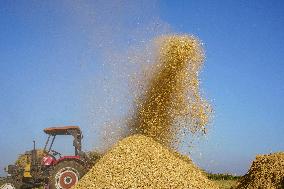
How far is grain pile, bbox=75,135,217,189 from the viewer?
378 inches

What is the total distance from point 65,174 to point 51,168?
951 millimetres

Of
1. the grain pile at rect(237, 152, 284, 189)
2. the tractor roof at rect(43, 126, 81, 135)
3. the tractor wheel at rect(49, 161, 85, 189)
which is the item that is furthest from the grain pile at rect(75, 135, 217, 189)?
the tractor roof at rect(43, 126, 81, 135)

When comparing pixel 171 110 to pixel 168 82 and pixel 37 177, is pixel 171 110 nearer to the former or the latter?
pixel 168 82

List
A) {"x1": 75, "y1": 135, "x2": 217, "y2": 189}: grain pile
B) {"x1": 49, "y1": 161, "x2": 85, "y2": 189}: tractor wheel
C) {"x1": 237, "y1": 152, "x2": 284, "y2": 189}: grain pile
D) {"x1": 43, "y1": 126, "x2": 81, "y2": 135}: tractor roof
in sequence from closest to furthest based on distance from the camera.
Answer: {"x1": 237, "y1": 152, "x2": 284, "y2": 189}: grain pile, {"x1": 75, "y1": 135, "x2": 217, "y2": 189}: grain pile, {"x1": 49, "y1": 161, "x2": 85, "y2": 189}: tractor wheel, {"x1": 43, "y1": 126, "x2": 81, "y2": 135}: tractor roof

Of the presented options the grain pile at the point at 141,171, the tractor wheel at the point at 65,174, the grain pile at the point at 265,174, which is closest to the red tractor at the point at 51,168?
the tractor wheel at the point at 65,174

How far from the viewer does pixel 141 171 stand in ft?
32.3

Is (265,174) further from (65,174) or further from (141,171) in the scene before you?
(65,174)

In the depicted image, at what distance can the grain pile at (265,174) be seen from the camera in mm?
9211

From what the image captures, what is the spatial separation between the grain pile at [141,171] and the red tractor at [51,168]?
8.18ft

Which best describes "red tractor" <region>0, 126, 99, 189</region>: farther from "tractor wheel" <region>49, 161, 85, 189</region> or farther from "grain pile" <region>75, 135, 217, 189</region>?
"grain pile" <region>75, 135, 217, 189</region>

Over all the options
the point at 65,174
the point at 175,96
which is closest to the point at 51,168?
the point at 65,174

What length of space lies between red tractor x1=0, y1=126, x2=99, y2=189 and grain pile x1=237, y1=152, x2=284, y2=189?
4.88 metres

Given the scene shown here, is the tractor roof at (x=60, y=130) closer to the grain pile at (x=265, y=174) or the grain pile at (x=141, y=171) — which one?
the grain pile at (x=141, y=171)

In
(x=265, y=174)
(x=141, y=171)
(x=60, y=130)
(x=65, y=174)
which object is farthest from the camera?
(x=60, y=130)
